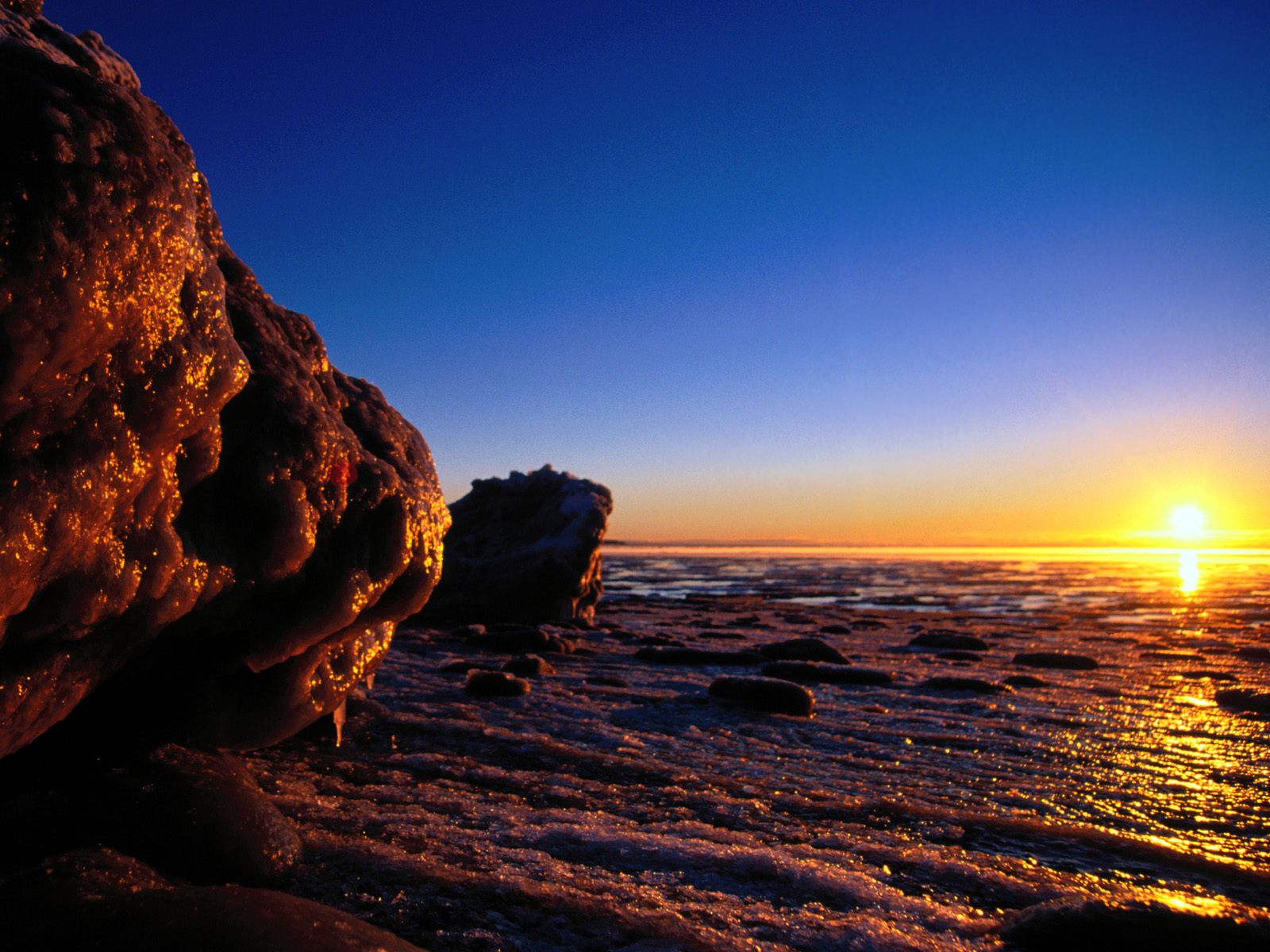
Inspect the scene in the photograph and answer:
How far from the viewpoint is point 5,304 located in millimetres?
1585

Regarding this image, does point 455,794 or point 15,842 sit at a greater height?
point 15,842

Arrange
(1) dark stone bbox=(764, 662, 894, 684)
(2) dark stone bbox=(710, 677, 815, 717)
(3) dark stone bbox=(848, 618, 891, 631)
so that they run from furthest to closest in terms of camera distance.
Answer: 1. (3) dark stone bbox=(848, 618, 891, 631)
2. (1) dark stone bbox=(764, 662, 894, 684)
3. (2) dark stone bbox=(710, 677, 815, 717)

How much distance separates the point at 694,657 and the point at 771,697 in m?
2.32

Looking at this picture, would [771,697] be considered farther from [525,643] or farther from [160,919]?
[160,919]

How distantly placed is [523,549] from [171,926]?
916cm

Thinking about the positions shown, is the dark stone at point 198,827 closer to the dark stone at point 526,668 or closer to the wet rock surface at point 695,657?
the dark stone at point 526,668

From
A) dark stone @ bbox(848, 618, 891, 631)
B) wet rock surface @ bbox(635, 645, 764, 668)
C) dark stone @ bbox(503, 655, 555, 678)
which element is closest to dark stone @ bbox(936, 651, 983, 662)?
wet rock surface @ bbox(635, 645, 764, 668)

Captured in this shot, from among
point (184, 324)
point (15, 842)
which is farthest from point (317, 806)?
point (184, 324)

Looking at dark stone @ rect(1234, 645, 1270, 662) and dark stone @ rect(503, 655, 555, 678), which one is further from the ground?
dark stone @ rect(503, 655, 555, 678)

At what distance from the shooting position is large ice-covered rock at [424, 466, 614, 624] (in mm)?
10492

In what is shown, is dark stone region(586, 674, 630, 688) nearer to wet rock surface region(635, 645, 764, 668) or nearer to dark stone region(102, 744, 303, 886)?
wet rock surface region(635, 645, 764, 668)

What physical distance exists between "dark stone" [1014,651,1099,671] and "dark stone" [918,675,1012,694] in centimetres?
191

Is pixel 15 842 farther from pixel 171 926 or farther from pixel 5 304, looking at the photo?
pixel 5 304

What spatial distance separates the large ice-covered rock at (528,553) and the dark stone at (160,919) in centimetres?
863
